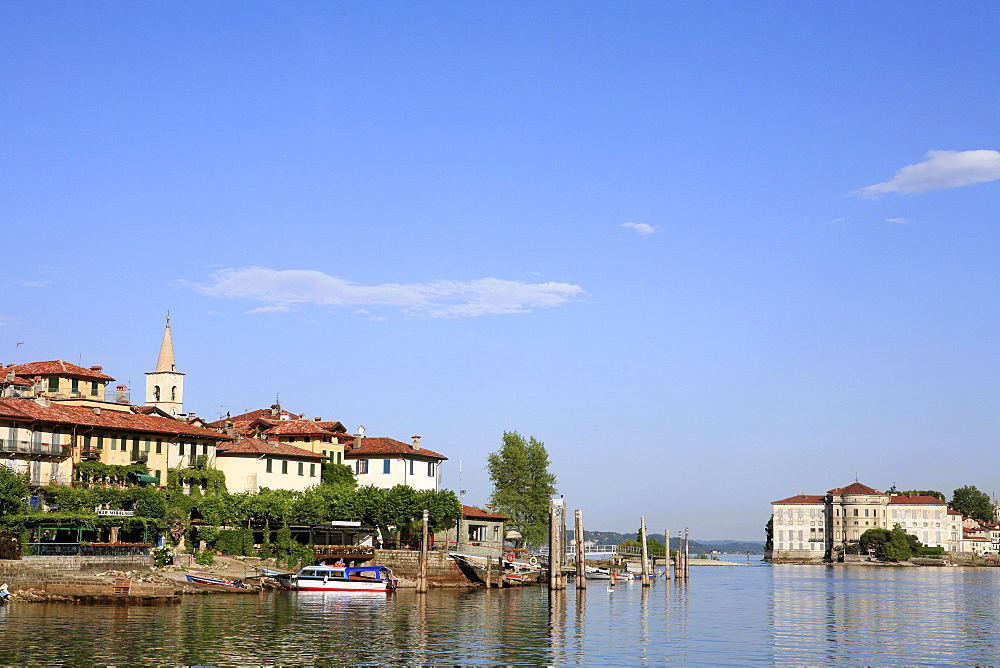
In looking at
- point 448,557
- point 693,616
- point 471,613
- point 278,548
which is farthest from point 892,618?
point 278,548

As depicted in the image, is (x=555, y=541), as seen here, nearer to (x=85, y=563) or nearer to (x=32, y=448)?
(x=85, y=563)

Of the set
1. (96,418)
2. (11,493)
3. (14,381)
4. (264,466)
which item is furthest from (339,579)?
(14,381)

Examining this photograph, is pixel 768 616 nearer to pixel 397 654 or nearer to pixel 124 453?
pixel 397 654

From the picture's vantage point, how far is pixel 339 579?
262 feet

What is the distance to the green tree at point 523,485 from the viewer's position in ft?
427

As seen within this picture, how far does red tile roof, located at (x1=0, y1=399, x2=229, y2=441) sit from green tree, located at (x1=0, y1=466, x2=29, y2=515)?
577cm

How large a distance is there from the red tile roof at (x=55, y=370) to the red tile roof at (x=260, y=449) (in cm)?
1285

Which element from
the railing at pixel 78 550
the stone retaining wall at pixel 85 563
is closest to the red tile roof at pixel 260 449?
the railing at pixel 78 550

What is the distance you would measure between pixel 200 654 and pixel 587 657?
16441 mm

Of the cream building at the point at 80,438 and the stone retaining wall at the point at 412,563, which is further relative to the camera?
the stone retaining wall at the point at 412,563

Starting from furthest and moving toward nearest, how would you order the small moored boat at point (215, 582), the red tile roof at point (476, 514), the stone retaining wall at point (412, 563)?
the red tile roof at point (476, 514) → the stone retaining wall at point (412, 563) → the small moored boat at point (215, 582)

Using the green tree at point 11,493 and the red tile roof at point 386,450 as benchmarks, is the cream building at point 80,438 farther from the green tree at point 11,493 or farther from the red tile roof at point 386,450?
the red tile roof at point 386,450

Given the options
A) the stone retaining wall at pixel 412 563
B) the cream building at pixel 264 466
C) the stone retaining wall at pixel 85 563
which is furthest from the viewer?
the cream building at pixel 264 466

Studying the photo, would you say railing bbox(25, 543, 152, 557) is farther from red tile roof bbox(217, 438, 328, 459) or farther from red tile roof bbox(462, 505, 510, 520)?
red tile roof bbox(462, 505, 510, 520)
